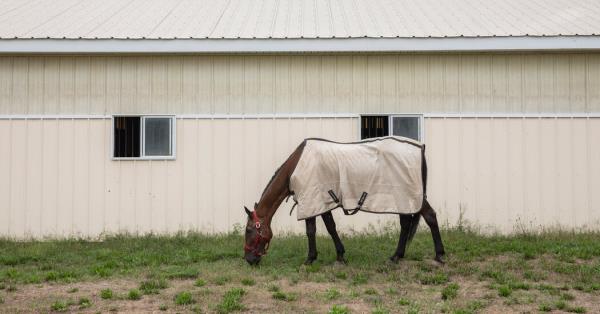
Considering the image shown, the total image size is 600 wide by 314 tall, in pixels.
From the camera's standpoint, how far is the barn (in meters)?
9.27

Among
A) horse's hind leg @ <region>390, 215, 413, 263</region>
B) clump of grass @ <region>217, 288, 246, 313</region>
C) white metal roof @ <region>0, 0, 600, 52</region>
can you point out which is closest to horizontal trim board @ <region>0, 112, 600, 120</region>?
white metal roof @ <region>0, 0, 600, 52</region>

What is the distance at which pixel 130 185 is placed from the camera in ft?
31.0

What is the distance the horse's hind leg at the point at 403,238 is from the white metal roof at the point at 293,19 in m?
3.19

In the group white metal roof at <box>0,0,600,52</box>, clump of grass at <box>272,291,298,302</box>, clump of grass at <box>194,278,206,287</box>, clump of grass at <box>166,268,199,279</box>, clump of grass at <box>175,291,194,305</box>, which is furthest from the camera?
white metal roof at <box>0,0,600,52</box>

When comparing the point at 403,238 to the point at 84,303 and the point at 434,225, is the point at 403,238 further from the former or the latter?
the point at 84,303

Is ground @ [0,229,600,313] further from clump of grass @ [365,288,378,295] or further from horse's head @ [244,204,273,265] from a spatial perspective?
horse's head @ [244,204,273,265]

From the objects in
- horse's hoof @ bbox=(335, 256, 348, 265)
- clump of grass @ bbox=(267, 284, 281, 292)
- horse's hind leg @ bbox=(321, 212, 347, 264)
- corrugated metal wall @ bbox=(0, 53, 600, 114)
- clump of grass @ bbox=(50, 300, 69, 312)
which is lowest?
clump of grass @ bbox=(50, 300, 69, 312)

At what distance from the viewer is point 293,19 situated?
11008 millimetres

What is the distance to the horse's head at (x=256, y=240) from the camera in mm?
7219

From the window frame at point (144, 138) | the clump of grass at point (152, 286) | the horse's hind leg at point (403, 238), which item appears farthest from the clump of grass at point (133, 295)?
the window frame at point (144, 138)

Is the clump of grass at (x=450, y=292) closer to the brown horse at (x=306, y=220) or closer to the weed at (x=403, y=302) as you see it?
the weed at (x=403, y=302)

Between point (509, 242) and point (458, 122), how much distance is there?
2.08 meters

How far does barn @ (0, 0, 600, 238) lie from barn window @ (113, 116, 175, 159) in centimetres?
2

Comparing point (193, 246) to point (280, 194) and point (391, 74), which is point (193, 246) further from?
point (391, 74)
